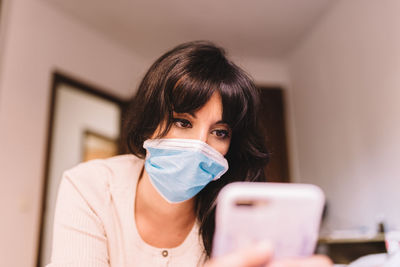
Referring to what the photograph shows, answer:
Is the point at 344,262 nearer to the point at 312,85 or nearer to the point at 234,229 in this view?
the point at 312,85

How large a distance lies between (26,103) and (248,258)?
2.13 meters

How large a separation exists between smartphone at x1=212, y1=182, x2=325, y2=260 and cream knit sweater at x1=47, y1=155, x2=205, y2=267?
446mm

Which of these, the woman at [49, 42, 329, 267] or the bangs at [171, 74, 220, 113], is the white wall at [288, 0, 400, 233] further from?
the bangs at [171, 74, 220, 113]

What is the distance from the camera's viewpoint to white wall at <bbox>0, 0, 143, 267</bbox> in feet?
6.63

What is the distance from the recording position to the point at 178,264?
857mm

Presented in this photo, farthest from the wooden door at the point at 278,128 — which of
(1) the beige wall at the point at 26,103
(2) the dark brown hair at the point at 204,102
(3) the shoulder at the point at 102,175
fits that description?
(3) the shoulder at the point at 102,175

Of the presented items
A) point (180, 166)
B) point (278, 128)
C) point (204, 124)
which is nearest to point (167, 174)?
point (180, 166)

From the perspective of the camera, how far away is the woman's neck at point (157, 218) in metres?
0.89

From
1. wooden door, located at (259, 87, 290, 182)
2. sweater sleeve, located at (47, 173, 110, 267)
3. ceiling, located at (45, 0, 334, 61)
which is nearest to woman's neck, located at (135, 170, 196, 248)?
sweater sleeve, located at (47, 173, 110, 267)

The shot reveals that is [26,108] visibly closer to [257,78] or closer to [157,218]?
[157,218]

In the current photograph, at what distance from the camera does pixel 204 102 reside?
0.80 m

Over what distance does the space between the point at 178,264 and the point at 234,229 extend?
1.62ft

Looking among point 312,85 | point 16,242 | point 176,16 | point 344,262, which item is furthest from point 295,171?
point 16,242

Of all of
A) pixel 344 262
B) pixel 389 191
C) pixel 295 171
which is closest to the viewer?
pixel 389 191
